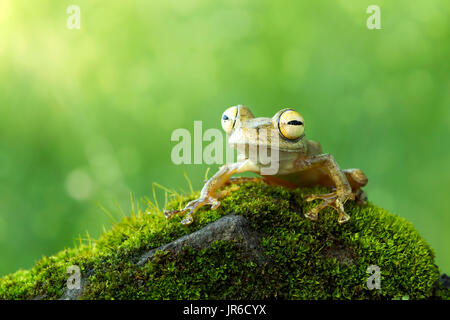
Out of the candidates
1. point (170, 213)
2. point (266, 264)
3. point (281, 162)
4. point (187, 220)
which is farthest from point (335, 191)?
point (170, 213)

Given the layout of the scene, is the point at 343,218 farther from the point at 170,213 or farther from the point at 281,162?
the point at 170,213

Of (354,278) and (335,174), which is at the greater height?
(335,174)

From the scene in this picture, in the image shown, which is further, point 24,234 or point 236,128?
point 24,234

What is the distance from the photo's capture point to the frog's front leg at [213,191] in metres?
3.31

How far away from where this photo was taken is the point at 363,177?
387 cm

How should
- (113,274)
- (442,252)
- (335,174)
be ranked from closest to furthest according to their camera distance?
(113,274)
(335,174)
(442,252)

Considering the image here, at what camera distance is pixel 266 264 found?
9.56ft

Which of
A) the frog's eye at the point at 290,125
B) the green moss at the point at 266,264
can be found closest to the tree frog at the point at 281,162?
the frog's eye at the point at 290,125

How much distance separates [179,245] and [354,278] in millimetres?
1392

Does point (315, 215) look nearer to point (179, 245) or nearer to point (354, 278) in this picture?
point (354, 278)

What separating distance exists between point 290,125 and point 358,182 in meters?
1.10
